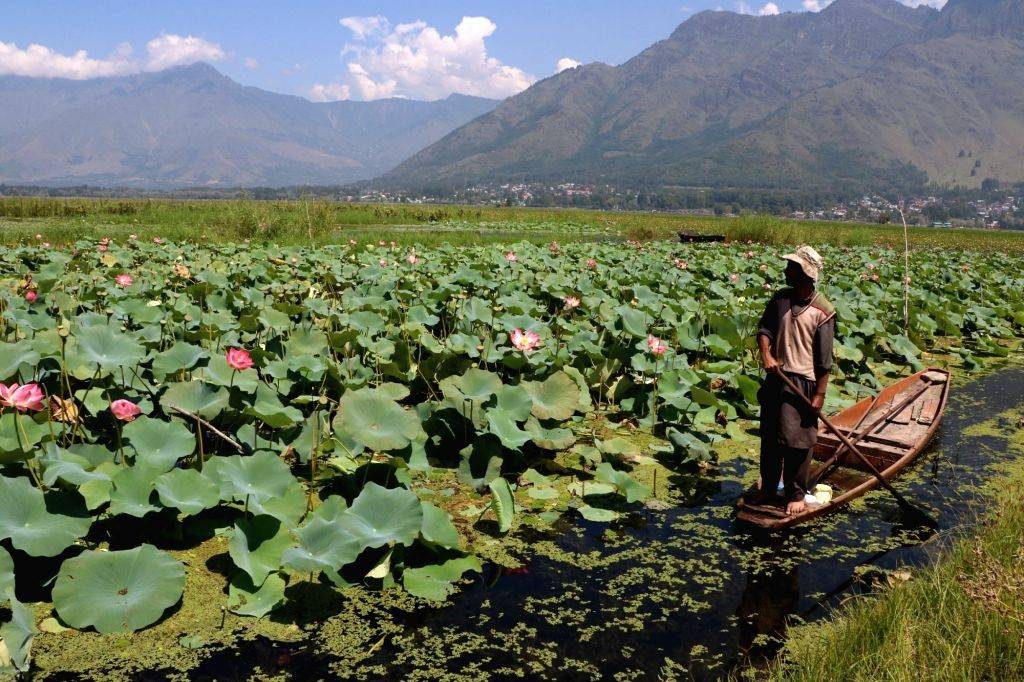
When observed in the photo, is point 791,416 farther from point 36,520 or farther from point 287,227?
point 287,227

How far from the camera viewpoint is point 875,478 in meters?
4.07

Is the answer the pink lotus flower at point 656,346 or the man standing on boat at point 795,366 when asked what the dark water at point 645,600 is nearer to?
the man standing on boat at point 795,366

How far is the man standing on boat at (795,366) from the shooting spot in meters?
3.56

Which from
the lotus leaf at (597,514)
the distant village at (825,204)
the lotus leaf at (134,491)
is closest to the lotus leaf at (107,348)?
the lotus leaf at (134,491)

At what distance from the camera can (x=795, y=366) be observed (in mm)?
3639

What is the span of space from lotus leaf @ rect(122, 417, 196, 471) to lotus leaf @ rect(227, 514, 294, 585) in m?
0.53

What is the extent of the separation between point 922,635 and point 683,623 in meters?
0.85

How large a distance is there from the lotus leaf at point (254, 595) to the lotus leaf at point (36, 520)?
1.94 feet

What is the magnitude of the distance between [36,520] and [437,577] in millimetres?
1513

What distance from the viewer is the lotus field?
2752 millimetres

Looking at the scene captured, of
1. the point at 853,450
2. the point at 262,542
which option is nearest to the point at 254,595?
the point at 262,542

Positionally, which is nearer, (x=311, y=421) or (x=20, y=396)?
(x=20, y=396)

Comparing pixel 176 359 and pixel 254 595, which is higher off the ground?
pixel 176 359

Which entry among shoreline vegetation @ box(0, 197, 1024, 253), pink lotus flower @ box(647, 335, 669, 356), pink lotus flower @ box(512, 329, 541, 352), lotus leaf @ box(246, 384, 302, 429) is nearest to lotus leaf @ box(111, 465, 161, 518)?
lotus leaf @ box(246, 384, 302, 429)
